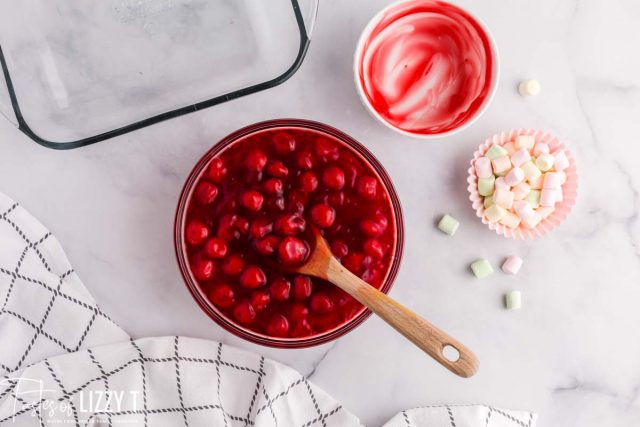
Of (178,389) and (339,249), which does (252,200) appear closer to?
(339,249)

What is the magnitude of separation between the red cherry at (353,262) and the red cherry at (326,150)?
14 cm

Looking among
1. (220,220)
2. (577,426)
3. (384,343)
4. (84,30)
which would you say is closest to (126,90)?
(84,30)

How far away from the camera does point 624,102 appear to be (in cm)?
105

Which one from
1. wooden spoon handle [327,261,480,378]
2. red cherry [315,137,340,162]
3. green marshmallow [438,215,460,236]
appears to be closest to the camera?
wooden spoon handle [327,261,480,378]

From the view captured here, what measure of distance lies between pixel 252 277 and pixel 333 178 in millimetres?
171

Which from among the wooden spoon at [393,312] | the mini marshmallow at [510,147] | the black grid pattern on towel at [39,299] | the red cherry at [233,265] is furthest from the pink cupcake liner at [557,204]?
the black grid pattern on towel at [39,299]

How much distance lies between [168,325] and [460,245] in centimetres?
47

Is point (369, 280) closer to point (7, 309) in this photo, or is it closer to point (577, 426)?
point (577, 426)

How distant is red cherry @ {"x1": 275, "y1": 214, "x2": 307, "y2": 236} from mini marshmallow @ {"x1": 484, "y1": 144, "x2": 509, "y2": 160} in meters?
0.32

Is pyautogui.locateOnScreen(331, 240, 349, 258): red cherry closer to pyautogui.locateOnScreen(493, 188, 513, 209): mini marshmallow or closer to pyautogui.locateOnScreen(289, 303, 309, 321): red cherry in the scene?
pyautogui.locateOnScreen(289, 303, 309, 321): red cherry

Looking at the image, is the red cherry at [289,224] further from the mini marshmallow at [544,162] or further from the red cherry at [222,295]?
the mini marshmallow at [544,162]

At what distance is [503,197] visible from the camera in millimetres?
976

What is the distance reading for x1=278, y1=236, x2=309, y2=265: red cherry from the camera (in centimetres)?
85

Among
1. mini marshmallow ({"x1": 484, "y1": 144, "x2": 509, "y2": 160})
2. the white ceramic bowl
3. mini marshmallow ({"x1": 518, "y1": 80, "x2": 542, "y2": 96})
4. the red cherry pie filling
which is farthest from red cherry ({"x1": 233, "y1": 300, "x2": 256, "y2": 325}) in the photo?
mini marshmallow ({"x1": 518, "y1": 80, "x2": 542, "y2": 96})
